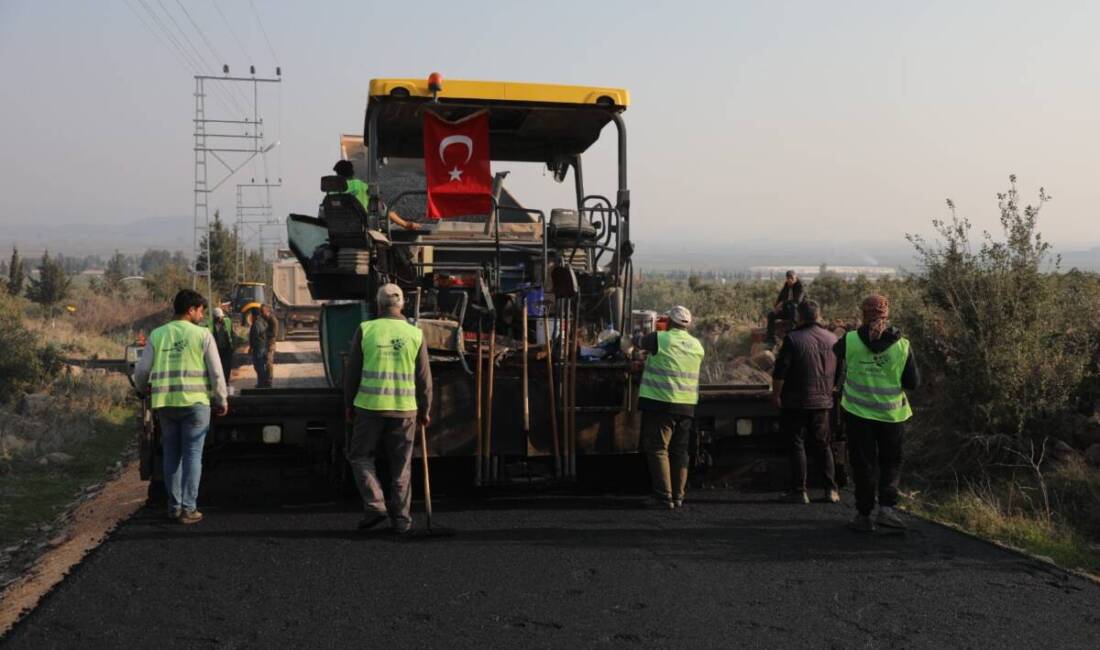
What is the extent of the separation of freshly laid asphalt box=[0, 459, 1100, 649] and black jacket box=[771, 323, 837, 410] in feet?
2.75

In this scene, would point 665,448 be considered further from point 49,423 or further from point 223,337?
point 49,423

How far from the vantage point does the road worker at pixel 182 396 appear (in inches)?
282

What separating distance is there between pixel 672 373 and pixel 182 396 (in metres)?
3.24

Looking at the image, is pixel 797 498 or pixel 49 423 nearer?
pixel 797 498

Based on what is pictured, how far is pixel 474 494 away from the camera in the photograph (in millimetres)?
8117

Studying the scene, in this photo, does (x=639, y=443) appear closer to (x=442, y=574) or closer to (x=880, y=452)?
(x=880, y=452)

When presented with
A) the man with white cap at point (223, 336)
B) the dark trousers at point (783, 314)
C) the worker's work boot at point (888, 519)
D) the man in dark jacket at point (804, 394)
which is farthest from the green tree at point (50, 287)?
the worker's work boot at point (888, 519)

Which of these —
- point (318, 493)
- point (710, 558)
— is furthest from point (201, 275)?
point (710, 558)

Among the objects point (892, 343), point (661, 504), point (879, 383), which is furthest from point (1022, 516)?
point (661, 504)

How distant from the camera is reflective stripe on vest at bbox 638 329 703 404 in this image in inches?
299

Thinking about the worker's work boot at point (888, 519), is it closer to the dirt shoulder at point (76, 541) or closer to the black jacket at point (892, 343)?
the black jacket at point (892, 343)

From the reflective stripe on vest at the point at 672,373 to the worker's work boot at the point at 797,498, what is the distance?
101cm

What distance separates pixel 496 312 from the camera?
8141mm

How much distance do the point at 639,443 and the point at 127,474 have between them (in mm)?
5356
